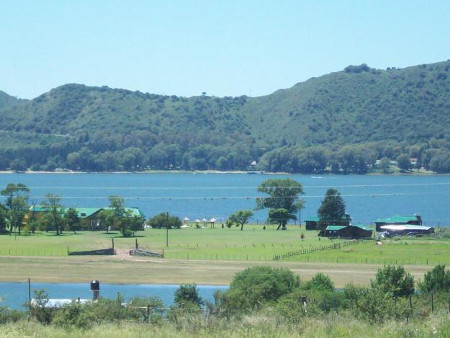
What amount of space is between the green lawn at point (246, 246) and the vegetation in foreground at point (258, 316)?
65.1ft

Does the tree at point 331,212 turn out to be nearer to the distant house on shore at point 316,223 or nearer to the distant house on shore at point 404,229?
the distant house on shore at point 316,223

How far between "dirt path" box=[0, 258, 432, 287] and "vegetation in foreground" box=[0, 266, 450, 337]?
36.7 feet

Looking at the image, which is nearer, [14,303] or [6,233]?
[14,303]

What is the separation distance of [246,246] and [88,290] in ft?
71.4

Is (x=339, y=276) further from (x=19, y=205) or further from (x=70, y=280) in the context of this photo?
(x=19, y=205)

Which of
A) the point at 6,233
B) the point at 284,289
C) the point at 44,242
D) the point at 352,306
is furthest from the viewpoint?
the point at 6,233

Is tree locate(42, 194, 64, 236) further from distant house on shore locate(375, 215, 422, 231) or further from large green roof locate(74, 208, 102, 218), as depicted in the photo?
distant house on shore locate(375, 215, 422, 231)

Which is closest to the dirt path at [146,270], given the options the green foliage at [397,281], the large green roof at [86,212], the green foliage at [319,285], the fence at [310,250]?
the fence at [310,250]

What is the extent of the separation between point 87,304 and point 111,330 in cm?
479

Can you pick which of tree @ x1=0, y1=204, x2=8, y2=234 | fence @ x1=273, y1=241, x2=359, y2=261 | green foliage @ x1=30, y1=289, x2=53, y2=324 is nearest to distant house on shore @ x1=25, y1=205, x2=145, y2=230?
tree @ x1=0, y1=204, x2=8, y2=234

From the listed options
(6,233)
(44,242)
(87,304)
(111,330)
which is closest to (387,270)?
(87,304)

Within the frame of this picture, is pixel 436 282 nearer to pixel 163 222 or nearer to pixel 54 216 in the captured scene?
pixel 54 216

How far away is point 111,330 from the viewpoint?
1977 centimetres

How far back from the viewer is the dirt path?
44312 mm
